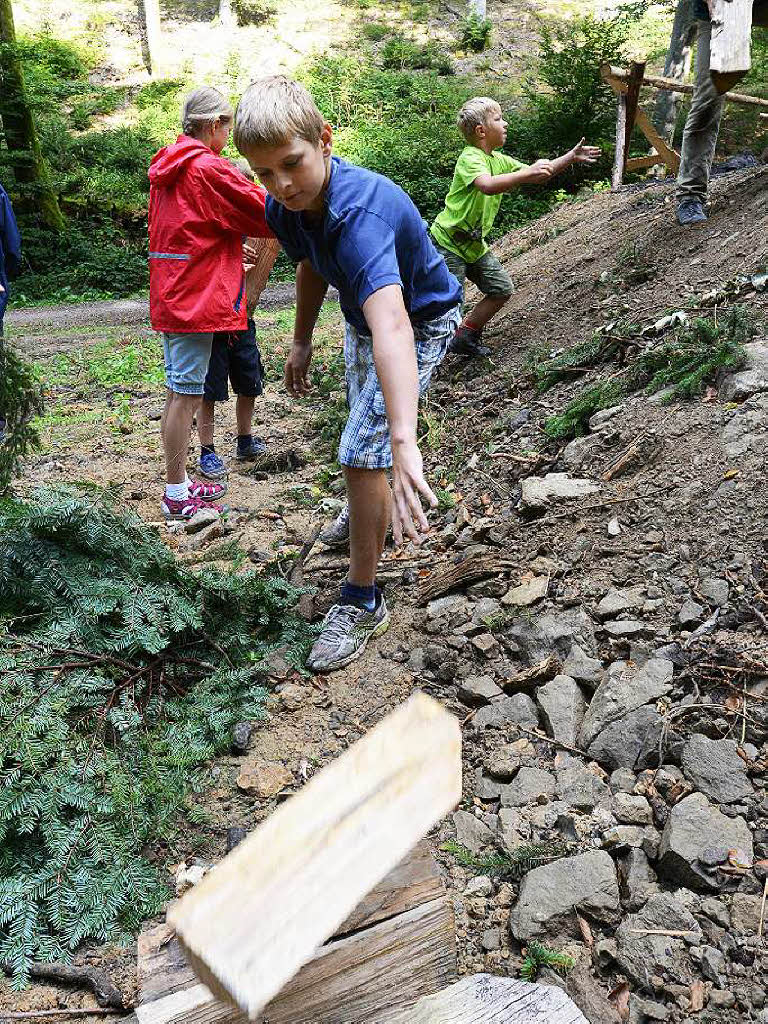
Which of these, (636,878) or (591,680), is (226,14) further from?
(636,878)

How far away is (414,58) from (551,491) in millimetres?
21992

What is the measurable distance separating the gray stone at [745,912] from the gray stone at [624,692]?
66 centimetres

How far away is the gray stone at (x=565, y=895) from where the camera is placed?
2025mm

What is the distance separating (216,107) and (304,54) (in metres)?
20.9

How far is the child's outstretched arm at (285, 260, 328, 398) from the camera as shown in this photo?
3369 mm

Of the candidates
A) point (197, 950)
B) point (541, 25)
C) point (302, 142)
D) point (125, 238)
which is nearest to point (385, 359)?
point (302, 142)

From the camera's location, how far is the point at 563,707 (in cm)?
270

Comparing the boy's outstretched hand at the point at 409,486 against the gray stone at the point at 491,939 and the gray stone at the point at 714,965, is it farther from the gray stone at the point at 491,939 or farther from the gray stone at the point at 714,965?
the gray stone at the point at 714,965

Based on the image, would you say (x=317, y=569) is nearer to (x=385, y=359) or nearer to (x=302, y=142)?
(x=385, y=359)

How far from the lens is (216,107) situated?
4.13 meters

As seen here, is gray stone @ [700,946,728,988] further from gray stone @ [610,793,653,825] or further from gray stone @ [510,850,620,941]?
gray stone @ [610,793,653,825]

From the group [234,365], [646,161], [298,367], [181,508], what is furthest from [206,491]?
[646,161]

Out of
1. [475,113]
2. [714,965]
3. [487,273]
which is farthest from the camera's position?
[487,273]

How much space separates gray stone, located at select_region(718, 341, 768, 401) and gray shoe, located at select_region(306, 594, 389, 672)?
192cm
